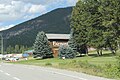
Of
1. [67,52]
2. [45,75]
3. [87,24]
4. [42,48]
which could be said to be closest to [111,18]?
[87,24]

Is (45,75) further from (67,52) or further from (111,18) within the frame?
(67,52)

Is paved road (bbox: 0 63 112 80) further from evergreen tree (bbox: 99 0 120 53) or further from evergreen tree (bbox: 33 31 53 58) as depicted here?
evergreen tree (bbox: 33 31 53 58)

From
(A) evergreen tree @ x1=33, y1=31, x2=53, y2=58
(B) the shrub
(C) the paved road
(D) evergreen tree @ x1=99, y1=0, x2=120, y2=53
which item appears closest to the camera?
(C) the paved road

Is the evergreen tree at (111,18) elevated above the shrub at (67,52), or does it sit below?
above

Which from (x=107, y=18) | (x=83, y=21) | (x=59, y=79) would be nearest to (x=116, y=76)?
(x=59, y=79)

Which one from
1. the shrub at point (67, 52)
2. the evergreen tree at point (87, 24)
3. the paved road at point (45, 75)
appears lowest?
the paved road at point (45, 75)

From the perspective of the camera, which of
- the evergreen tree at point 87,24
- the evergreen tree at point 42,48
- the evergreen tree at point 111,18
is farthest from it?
the evergreen tree at point 42,48

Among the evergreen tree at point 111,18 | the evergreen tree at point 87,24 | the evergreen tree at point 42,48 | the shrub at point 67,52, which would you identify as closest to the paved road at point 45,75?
the evergreen tree at point 111,18

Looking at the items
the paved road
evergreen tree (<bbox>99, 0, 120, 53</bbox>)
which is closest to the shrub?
evergreen tree (<bbox>99, 0, 120, 53</bbox>)

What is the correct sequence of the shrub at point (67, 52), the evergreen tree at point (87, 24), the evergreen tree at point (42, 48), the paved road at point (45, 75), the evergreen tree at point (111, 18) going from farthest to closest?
the evergreen tree at point (42, 48) < the shrub at point (67, 52) < the evergreen tree at point (87, 24) < the evergreen tree at point (111, 18) < the paved road at point (45, 75)

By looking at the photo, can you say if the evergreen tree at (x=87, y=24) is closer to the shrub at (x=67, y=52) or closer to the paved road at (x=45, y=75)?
the shrub at (x=67, y=52)

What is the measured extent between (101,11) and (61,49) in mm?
13355

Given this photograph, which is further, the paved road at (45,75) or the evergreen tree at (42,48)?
the evergreen tree at (42,48)

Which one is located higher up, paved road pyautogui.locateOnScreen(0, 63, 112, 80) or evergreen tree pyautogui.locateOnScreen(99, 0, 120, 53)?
evergreen tree pyautogui.locateOnScreen(99, 0, 120, 53)
